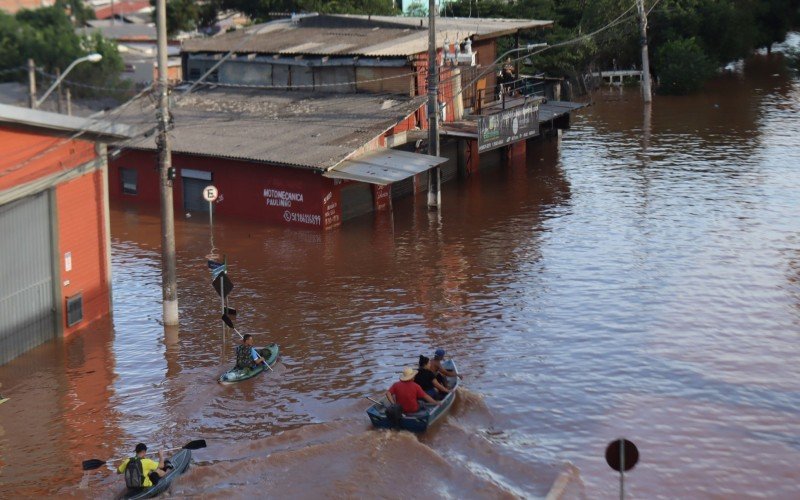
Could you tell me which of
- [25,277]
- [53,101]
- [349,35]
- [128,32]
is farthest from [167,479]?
[128,32]

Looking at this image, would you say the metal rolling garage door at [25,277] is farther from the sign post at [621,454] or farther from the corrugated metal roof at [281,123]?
the sign post at [621,454]

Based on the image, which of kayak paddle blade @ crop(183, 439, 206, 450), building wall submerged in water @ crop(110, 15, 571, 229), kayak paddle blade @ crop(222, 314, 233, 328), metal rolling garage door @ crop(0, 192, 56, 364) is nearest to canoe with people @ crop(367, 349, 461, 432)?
kayak paddle blade @ crop(183, 439, 206, 450)

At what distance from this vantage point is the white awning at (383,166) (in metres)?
37.1

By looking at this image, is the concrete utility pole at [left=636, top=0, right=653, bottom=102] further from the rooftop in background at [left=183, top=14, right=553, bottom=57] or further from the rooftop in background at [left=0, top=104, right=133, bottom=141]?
the rooftop in background at [left=0, top=104, right=133, bottom=141]

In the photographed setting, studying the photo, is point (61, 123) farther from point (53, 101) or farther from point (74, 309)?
point (53, 101)

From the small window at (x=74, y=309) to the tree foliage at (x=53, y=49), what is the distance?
4413 centimetres

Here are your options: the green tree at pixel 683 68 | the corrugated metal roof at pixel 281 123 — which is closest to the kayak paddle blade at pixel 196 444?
the corrugated metal roof at pixel 281 123

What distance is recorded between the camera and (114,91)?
69.9m

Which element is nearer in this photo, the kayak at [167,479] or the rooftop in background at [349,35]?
the kayak at [167,479]

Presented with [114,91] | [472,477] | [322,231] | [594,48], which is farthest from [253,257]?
[594,48]

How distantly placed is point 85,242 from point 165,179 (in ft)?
11.1

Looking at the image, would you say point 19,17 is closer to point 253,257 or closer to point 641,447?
point 253,257

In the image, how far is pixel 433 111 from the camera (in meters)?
40.6

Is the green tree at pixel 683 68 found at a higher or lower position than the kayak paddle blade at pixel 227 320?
higher
